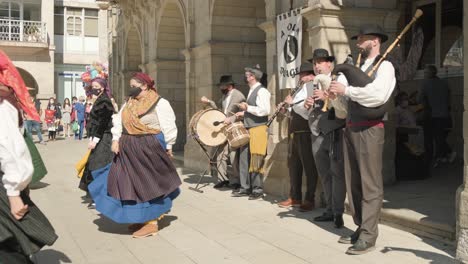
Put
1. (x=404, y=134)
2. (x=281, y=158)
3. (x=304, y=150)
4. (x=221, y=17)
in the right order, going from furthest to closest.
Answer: (x=221, y=17)
(x=404, y=134)
(x=281, y=158)
(x=304, y=150)

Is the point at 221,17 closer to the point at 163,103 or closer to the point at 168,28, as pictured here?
the point at 168,28

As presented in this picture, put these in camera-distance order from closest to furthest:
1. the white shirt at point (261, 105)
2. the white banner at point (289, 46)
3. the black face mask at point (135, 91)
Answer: the black face mask at point (135, 91)
the white banner at point (289, 46)
the white shirt at point (261, 105)

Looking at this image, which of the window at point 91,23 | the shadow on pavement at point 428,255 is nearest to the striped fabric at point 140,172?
the shadow on pavement at point 428,255

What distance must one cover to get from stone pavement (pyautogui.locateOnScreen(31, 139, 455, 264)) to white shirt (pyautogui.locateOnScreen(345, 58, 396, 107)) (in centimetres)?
137

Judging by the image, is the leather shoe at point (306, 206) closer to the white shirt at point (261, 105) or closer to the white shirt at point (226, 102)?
the white shirt at point (261, 105)

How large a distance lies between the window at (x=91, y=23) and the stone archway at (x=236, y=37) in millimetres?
25228

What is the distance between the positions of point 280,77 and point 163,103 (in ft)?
7.70

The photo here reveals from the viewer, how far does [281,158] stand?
7723 mm

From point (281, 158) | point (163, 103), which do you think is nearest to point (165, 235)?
point (163, 103)

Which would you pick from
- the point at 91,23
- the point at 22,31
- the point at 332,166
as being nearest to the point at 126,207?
the point at 332,166

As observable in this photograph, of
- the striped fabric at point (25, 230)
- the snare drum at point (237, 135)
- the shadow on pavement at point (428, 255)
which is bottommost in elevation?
the shadow on pavement at point (428, 255)

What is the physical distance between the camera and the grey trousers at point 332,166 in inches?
221

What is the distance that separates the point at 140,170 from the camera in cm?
574

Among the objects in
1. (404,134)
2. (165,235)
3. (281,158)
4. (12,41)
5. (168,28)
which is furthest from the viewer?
(12,41)
